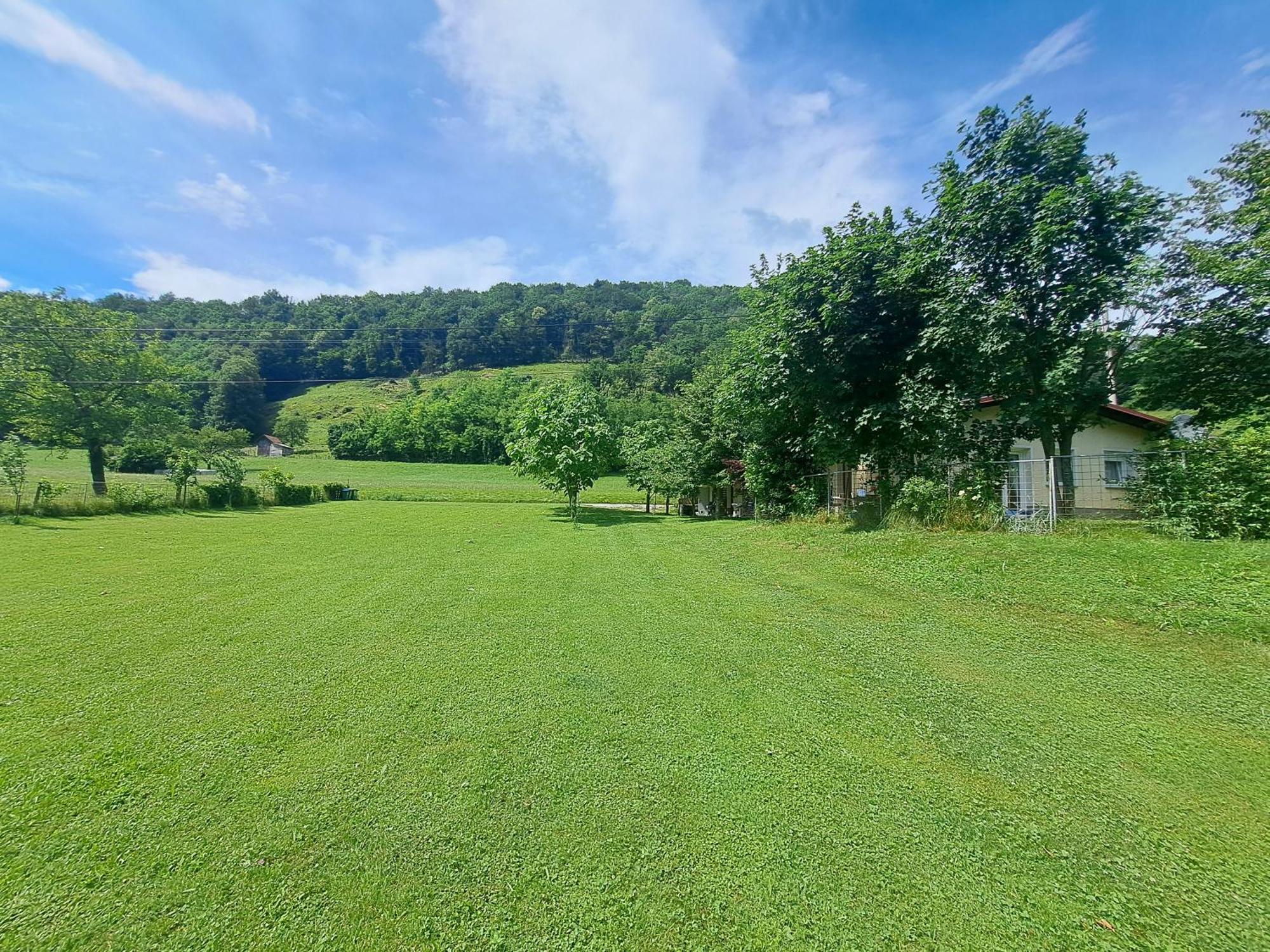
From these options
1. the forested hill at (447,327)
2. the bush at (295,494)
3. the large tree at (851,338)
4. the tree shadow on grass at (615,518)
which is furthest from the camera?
the forested hill at (447,327)

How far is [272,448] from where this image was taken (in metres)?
71.4

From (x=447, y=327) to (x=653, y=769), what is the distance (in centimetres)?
8679

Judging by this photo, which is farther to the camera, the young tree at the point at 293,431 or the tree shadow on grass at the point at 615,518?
the young tree at the point at 293,431

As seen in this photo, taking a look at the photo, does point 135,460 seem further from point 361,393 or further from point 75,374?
point 361,393

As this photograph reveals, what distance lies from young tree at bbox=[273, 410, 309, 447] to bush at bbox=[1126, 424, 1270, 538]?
8443 cm

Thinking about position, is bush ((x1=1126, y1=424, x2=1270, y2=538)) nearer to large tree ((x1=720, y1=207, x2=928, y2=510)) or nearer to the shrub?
the shrub

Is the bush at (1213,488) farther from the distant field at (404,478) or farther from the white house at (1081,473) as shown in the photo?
the distant field at (404,478)

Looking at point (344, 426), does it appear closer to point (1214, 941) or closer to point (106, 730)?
point (106, 730)

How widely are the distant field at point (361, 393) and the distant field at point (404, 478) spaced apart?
47.0ft

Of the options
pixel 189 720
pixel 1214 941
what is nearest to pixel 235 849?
pixel 189 720

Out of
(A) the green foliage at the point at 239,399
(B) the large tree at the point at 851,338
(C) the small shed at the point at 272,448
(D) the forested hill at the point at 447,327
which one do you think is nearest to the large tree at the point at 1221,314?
(B) the large tree at the point at 851,338

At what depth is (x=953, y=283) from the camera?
11.3 m

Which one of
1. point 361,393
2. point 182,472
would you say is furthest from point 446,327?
point 182,472

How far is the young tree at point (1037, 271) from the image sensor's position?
10695 mm
